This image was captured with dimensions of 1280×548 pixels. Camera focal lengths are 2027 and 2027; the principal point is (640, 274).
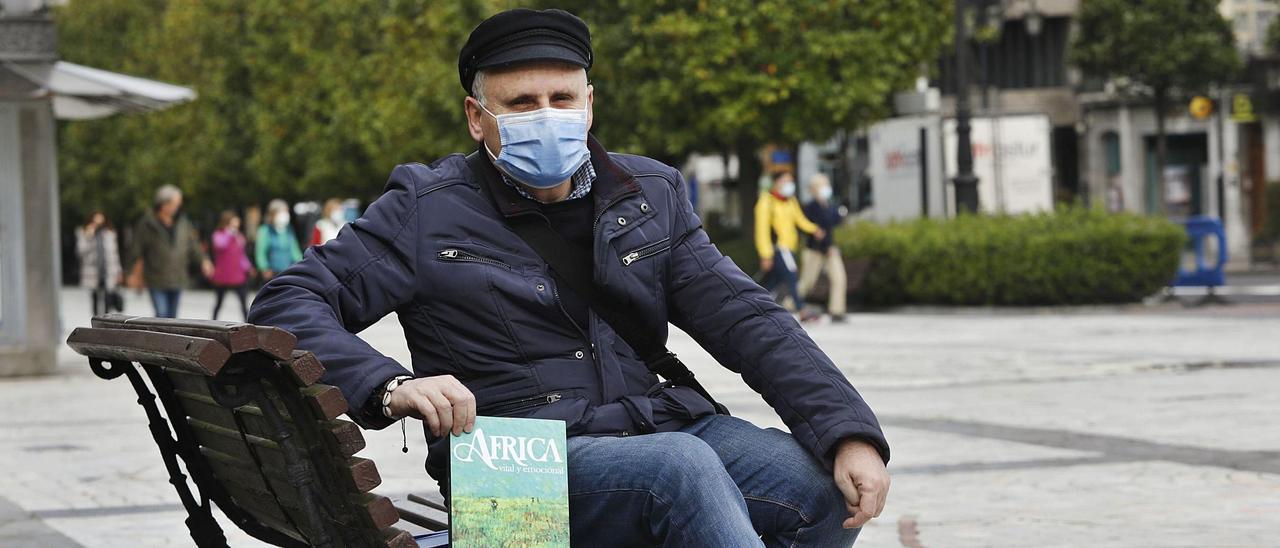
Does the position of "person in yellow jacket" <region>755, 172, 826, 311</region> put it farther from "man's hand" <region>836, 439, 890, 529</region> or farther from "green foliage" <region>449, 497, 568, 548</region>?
"green foliage" <region>449, 497, 568, 548</region>

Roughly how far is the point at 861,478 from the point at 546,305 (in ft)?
2.27

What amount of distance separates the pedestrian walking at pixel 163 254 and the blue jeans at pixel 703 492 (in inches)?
689

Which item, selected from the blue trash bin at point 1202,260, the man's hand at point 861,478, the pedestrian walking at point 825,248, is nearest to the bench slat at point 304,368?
the man's hand at point 861,478

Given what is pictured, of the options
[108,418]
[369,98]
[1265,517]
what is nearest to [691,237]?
[1265,517]

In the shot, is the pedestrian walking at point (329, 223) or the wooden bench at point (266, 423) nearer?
the wooden bench at point (266, 423)

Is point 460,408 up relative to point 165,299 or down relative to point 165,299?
up

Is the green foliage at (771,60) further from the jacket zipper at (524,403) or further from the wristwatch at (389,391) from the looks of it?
the wristwatch at (389,391)

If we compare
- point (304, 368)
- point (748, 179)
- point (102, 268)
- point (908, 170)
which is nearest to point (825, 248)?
point (102, 268)

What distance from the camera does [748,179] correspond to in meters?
36.4

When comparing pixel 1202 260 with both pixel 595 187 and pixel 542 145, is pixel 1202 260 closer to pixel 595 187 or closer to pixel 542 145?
pixel 595 187

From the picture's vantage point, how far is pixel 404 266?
388 cm

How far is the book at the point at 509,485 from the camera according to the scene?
11.1 ft

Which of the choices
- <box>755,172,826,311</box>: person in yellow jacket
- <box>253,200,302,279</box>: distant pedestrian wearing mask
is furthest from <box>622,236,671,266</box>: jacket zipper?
<box>253,200,302,279</box>: distant pedestrian wearing mask

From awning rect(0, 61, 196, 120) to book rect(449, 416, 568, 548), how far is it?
12.8m
